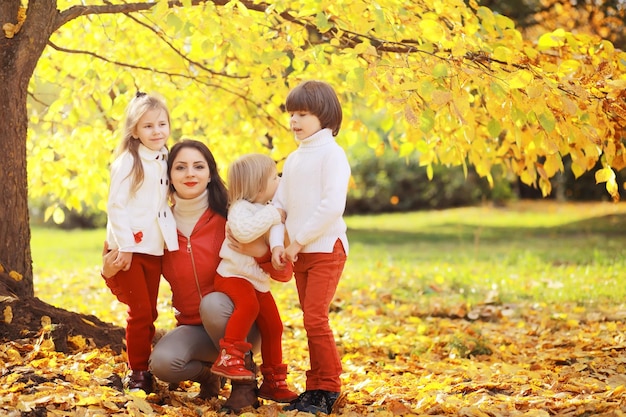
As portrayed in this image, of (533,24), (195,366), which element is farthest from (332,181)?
(533,24)

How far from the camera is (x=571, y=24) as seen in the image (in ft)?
42.2

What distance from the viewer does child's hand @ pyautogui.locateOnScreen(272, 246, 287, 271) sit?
334cm

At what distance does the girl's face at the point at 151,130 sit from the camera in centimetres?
358

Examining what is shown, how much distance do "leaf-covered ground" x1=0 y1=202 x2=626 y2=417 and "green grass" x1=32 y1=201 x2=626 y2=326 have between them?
0.13ft

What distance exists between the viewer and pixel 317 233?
10.8 ft

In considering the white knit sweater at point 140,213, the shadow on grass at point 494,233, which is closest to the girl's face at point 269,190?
the white knit sweater at point 140,213

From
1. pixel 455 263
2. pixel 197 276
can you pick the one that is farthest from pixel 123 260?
pixel 455 263

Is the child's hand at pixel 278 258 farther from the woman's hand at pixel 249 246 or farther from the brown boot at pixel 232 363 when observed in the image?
the brown boot at pixel 232 363

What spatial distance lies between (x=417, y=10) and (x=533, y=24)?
7.92 m

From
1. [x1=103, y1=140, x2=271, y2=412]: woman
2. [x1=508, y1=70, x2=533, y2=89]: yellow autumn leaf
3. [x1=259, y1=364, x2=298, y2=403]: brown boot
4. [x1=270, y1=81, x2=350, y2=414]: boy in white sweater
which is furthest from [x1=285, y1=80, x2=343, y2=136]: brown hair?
[x1=259, y1=364, x2=298, y2=403]: brown boot

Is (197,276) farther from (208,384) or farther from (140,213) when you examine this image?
(208,384)

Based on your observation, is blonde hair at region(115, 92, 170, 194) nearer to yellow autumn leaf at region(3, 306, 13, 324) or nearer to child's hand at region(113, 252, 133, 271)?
child's hand at region(113, 252, 133, 271)

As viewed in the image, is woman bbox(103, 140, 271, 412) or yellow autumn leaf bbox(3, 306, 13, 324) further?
yellow autumn leaf bbox(3, 306, 13, 324)

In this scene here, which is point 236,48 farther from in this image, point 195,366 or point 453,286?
point 453,286
